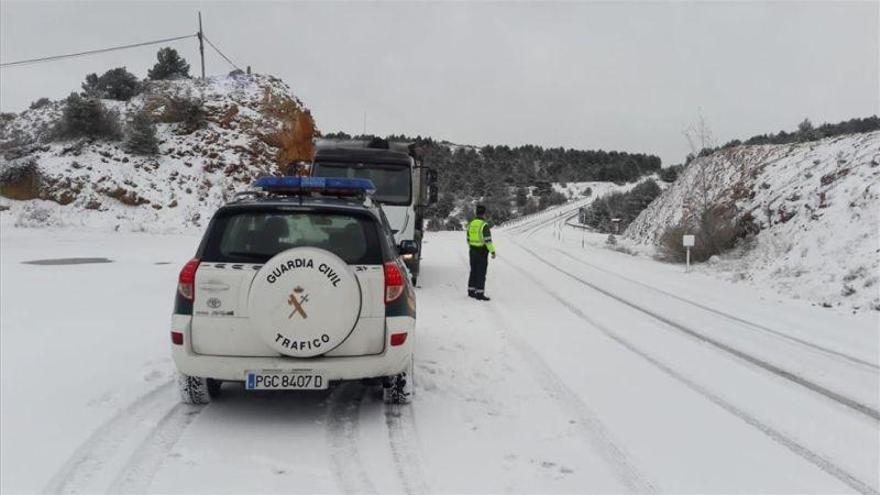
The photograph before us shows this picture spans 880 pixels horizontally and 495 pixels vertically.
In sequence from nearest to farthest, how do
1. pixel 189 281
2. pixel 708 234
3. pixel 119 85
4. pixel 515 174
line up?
1. pixel 189 281
2. pixel 708 234
3. pixel 119 85
4. pixel 515 174

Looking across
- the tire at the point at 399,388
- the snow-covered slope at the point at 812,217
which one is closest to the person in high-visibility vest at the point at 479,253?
the snow-covered slope at the point at 812,217

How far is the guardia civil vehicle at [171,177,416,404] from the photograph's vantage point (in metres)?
4.51

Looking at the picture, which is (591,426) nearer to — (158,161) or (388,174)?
(388,174)

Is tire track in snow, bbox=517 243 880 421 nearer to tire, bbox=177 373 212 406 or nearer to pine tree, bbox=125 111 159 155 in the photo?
tire, bbox=177 373 212 406

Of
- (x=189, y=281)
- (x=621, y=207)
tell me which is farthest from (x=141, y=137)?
(x=621, y=207)

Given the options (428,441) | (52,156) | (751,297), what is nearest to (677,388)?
(428,441)

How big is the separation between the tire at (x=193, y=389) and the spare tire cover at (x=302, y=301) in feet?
3.37

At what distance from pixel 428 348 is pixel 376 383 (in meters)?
1.73

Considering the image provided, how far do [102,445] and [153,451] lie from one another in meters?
0.40

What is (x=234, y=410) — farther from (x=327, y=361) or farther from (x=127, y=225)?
(x=127, y=225)

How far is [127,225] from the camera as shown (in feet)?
85.3

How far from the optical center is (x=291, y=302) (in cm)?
448

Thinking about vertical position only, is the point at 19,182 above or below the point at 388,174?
below

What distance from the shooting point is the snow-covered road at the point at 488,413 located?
4008 millimetres
